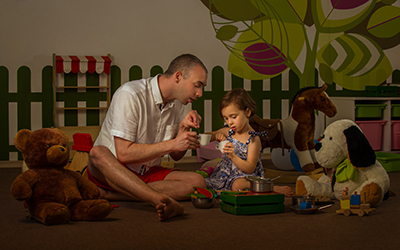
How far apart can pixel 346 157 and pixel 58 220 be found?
1638 mm

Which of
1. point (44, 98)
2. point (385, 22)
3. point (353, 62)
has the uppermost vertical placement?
point (385, 22)

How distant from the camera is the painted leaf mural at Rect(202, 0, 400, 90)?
16.0 feet

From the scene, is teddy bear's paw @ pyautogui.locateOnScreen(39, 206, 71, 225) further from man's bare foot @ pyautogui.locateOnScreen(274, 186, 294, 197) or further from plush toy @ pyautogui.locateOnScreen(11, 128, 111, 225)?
man's bare foot @ pyautogui.locateOnScreen(274, 186, 294, 197)

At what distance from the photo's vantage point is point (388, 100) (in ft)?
15.5

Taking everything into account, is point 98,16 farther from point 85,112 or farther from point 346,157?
point 346,157

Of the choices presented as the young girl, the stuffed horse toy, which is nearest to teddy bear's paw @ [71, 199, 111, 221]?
the young girl

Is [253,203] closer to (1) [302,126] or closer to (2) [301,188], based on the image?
(2) [301,188]

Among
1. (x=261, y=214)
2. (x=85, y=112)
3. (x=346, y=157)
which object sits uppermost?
(x=85, y=112)

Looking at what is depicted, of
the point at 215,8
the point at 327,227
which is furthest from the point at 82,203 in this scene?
the point at 215,8

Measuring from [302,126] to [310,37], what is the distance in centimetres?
227

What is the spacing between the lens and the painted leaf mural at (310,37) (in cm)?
489

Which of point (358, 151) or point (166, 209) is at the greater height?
point (358, 151)

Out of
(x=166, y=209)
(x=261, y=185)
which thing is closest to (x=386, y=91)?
(x=261, y=185)

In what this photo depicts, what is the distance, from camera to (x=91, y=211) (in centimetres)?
189
